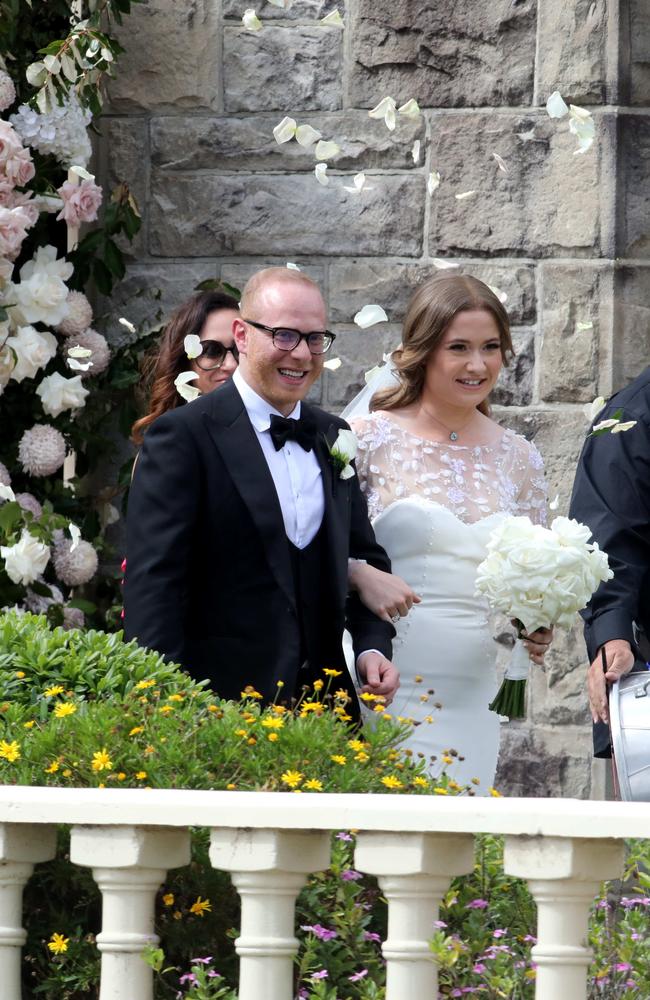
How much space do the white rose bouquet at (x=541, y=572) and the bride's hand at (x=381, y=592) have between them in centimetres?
25

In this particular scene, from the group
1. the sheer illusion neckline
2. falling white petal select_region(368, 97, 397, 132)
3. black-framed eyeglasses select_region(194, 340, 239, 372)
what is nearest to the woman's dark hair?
black-framed eyeglasses select_region(194, 340, 239, 372)

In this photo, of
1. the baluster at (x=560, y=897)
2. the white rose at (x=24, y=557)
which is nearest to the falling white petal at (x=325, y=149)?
the white rose at (x=24, y=557)

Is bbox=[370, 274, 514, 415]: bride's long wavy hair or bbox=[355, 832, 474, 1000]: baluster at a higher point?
bbox=[370, 274, 514, 415]: bride's long wavy hair

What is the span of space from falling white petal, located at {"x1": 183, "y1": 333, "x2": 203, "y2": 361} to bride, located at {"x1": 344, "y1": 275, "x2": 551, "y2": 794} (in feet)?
1.62

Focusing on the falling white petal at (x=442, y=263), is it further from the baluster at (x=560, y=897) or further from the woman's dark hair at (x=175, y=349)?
the baluster at (x=560, y=897)

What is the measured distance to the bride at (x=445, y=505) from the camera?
4.45 m

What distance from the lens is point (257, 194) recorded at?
17.9ft

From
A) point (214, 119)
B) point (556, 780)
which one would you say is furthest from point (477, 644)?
point (214, 119)

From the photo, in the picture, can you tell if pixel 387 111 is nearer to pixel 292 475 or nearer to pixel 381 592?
pixel 292 475

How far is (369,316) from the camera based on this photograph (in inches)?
201

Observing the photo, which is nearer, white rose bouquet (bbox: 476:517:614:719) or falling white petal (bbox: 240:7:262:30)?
white rose bouquet (bbox: 476:517:614:719)

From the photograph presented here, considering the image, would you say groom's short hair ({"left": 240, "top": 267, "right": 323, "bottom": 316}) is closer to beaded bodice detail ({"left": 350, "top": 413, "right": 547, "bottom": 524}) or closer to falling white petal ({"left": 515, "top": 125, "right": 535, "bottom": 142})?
beaded bodice detail ({"left": 350, "top": 413, "right": 547, "bottom": 524})

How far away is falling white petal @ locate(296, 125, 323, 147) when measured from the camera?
5.36 m

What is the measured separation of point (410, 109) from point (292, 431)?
184 cm
